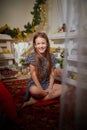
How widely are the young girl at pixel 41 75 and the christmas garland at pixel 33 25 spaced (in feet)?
3.04

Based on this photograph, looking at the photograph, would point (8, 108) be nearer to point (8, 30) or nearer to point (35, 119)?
point (35, 119)

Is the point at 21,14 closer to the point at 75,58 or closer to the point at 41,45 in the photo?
the point at 41,45

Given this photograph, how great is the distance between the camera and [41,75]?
1.56 meters

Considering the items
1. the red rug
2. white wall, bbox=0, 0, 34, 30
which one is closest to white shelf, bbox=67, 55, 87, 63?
the red rug

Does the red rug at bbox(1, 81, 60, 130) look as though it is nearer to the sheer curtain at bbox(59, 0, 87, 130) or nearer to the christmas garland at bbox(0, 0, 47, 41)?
the sheer curtain at bbox(59, 0, 87, 130)

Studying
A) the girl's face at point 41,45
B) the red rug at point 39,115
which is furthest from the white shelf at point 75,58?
the girl's face at point 41,45

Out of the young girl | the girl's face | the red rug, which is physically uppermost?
the girl's face

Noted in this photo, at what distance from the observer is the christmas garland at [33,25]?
7.99 feet

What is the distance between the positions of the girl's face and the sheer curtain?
35.6 inches

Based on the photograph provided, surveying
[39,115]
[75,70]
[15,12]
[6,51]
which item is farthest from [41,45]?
[15,12]

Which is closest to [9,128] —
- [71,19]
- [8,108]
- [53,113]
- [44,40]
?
[8,108]

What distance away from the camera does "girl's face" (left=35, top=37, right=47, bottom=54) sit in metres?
1.59

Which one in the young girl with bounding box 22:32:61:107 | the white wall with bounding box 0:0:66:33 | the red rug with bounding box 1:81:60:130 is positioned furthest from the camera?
the white wall with bounding box 0:0:66:33

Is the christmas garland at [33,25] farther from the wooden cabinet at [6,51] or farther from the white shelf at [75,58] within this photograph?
the white shelf at [75,58]
